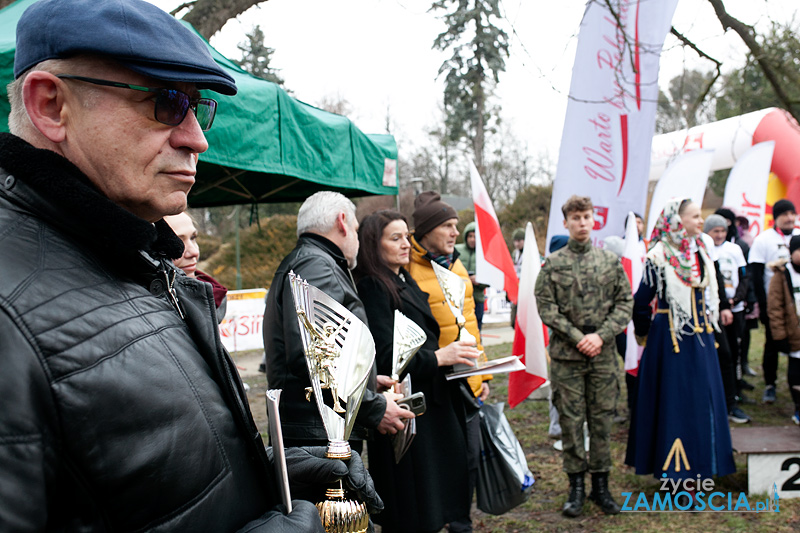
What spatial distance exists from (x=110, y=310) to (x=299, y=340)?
5.70 feet

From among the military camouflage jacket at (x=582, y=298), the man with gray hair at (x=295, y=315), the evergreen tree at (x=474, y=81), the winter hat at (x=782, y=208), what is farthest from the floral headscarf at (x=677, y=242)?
the evergreen tree at (x=474, y=81)

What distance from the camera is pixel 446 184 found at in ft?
130

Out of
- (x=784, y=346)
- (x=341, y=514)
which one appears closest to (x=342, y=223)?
(x=341, y=514)

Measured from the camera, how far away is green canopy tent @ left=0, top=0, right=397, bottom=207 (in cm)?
370

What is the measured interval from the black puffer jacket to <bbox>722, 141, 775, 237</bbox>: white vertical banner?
33.8 feet

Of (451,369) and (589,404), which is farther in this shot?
(589,404)

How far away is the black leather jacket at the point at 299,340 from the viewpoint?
104 inches

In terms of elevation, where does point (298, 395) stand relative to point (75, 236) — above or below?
below

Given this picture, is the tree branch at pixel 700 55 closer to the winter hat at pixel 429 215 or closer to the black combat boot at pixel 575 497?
the winter hat at pixel 429 215

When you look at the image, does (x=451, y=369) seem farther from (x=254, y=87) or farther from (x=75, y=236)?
(x=75, y=236)

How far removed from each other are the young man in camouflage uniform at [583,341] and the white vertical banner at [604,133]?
181cm

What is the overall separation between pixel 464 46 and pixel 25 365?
27.8 meters

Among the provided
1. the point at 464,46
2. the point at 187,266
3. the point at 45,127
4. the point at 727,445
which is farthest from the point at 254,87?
the point at 464,46

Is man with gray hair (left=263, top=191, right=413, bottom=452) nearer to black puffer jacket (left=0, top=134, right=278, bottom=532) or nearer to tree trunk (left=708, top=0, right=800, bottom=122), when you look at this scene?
black puffer jacket (left=0, top=134, right=278, bottom=532)
